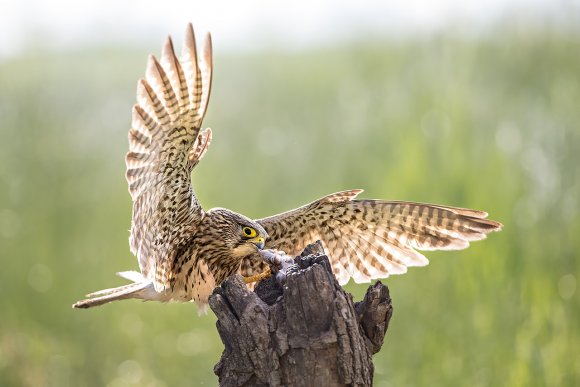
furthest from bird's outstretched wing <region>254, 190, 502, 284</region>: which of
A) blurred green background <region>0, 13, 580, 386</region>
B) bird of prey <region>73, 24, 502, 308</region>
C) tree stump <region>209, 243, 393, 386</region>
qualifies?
blurred green background <region>0, 13, 580, 386</region>

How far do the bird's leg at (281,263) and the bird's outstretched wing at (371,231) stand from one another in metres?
0.62

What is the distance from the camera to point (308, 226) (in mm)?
5293

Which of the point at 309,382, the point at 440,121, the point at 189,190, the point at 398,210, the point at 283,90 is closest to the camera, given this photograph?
the point at 309,382

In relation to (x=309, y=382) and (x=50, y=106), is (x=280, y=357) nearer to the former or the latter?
(x=309, y=382)

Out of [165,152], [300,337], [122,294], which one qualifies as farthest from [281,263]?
[122,294]

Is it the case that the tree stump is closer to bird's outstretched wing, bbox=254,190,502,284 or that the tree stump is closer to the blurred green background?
bird's outstretched wing, bbox=254,190,502,284

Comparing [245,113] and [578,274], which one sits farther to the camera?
[245,113]

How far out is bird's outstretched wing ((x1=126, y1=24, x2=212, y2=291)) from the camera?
429 centimetres

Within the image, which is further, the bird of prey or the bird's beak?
the bird's beak

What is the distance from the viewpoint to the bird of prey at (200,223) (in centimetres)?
436

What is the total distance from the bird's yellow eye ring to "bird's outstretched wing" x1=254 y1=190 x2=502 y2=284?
276 millimetres

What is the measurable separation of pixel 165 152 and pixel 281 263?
0.82 metres

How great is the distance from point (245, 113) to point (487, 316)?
4031 millimetres

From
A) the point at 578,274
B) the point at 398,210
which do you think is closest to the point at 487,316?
the point at 578,274
